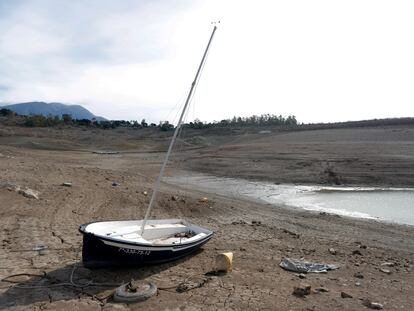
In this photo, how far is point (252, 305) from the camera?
25.9ft

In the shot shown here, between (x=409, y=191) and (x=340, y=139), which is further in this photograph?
(x=340, y=139)

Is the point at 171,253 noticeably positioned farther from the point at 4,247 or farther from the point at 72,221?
the point at 72,221

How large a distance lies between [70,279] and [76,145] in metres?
41.0

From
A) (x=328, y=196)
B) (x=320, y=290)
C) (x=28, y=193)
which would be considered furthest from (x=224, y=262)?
(x=328, y=196)

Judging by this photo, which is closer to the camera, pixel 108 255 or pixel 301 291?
pixel 301 291

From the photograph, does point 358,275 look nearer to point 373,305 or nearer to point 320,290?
point 320,290

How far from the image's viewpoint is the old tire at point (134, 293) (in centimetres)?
795

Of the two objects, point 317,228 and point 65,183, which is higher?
point 65,183

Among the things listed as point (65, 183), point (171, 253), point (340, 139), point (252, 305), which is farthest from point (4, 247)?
point (340, 139)

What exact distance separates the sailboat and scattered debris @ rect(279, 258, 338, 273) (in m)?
1.89

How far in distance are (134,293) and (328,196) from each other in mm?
16975

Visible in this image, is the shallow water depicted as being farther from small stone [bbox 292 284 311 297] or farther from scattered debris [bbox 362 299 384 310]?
small stone [bbox 292 284 311 297]

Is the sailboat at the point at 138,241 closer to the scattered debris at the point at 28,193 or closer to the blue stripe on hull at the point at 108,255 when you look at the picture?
the blue stripe on hull at the point at 108,255

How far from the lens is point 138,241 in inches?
362
